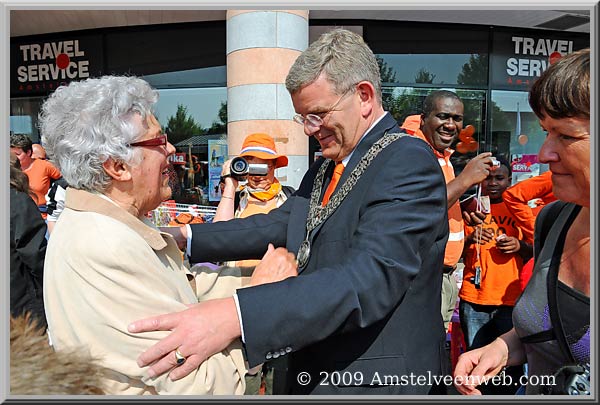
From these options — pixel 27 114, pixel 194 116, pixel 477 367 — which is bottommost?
pixel 477 367

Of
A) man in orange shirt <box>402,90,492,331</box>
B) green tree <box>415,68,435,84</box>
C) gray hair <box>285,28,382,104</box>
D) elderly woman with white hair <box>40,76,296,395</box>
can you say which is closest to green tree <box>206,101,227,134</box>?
green tree <box>415,68,435,84</box>

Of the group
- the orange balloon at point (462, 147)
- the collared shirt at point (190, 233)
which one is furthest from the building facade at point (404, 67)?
the collared shirt at point (190, 233)

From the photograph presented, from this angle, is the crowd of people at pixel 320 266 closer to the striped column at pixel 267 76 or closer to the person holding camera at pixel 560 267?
the person holding camera at pixel 560 267

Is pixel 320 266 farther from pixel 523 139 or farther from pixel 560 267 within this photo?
pixel 523 139

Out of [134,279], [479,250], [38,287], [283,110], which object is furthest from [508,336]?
[283,110]

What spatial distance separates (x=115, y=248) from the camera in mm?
1391

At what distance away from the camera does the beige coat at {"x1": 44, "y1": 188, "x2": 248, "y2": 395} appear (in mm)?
1344

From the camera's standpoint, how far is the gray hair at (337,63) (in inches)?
64.1

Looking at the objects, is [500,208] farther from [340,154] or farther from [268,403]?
[268,403]

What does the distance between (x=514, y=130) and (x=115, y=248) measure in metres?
8.51

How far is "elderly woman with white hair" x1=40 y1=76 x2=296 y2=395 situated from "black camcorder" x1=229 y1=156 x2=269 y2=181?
201 centimetres

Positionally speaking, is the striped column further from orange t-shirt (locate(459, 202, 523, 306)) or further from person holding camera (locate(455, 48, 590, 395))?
person holding camera (locate(455, 48, 590, 395))

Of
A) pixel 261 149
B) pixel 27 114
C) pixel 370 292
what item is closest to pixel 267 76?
pixel 261 149

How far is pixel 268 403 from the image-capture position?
4.57 feet
